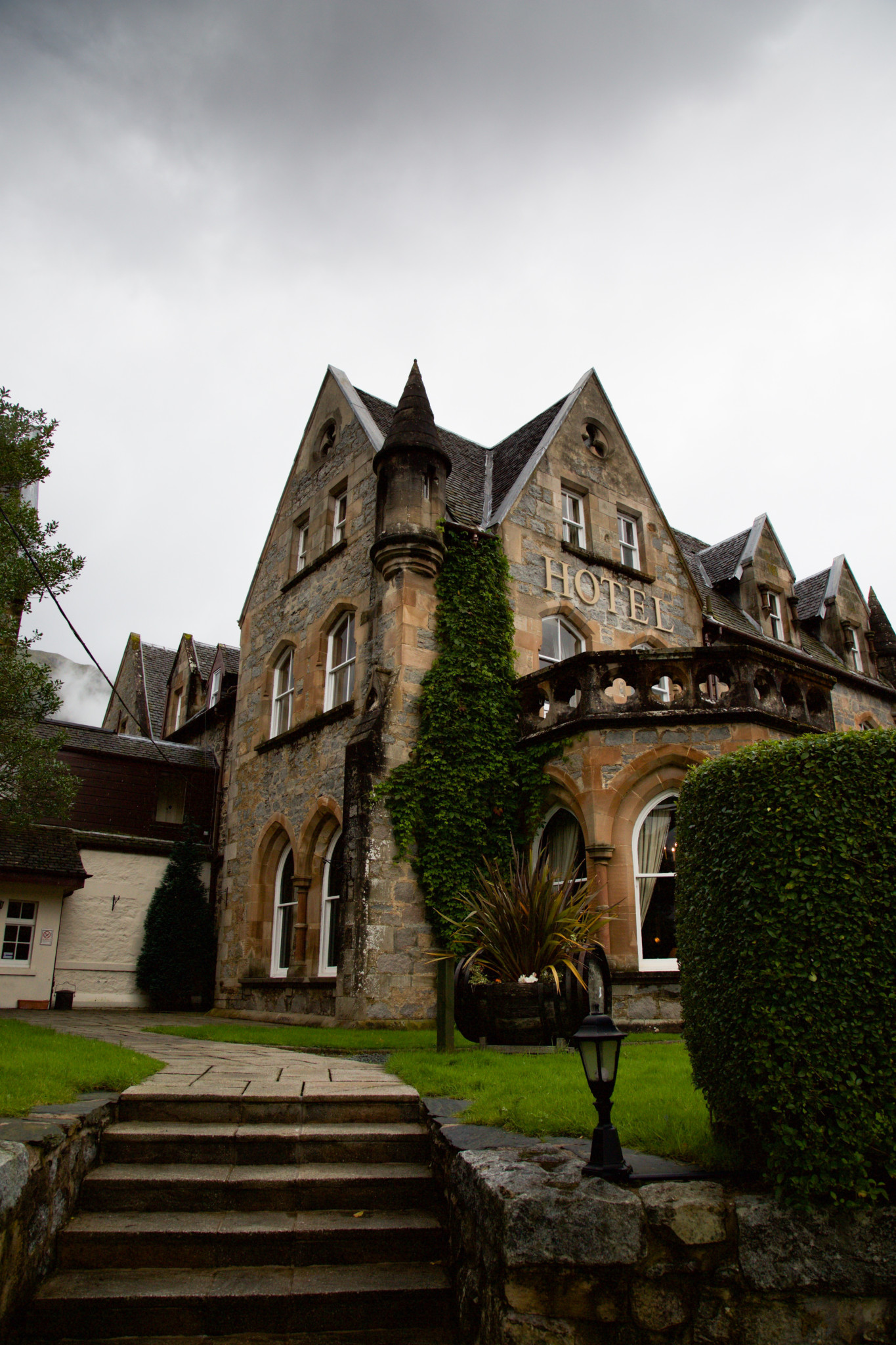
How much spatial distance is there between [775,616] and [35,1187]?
21.1 meters

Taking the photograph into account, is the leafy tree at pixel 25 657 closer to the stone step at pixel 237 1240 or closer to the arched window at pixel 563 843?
the arched window at pixel 563 843

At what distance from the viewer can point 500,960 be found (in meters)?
8.25

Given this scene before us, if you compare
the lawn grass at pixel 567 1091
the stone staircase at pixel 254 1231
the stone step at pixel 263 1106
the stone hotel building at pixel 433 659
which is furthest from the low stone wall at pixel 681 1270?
the stone hotel building at pixel 433 659

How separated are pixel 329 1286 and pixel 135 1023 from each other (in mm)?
10359

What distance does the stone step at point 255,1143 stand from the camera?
523 centimetres

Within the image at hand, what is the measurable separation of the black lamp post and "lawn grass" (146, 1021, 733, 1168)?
0.49m

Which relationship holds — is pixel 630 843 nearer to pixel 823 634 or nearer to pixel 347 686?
pixel 347 686

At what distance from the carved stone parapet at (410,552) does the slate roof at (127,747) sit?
10533 mm

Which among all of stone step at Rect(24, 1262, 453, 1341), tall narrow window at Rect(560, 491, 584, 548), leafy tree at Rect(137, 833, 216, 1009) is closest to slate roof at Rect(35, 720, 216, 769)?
leafy tree at Rect(137, 833, 216, 1009)

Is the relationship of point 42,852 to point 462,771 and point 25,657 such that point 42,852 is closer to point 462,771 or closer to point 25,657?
point 25,657

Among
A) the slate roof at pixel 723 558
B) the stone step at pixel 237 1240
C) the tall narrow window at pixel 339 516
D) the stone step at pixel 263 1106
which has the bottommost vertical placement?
the stone step at pixel 237 1240

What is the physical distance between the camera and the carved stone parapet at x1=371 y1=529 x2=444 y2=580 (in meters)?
14.3

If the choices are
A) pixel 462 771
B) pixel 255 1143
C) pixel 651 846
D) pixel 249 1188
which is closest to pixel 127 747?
pixel 462 771

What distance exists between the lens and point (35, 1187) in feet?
13.0
